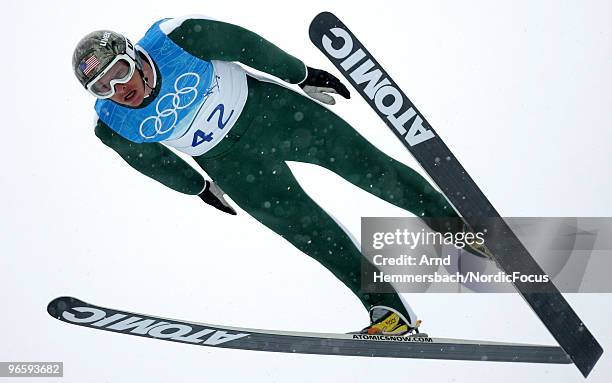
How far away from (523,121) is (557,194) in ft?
1.83

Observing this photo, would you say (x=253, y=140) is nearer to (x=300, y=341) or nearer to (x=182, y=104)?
(x=182, y=104)

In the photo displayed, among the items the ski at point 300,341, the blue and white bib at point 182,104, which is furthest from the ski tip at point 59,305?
the blue and white bib at point 182,104

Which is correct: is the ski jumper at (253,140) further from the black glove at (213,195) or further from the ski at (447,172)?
the ski at (447,172)

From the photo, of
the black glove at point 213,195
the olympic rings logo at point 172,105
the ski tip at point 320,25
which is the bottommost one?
the black glove at point 213,195

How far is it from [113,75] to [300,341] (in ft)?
4.87

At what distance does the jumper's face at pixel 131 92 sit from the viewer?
334 centimetres

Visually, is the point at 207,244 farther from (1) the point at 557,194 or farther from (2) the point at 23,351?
(1) the point at 557,194

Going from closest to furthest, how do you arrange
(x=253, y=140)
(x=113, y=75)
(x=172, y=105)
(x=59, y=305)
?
(x=113, y=75)
(x=172, y=105)
(x=253, y=140)
(x=59, y=305)

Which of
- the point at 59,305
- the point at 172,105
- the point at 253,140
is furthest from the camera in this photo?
the point at 59,305

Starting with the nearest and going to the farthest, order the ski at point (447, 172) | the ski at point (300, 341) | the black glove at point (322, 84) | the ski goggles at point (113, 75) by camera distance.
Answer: the ski goggles at point (113, 75) < the ski at point (447, 172) < the black glove at point (322, 84) < the ski at point (300, 341)

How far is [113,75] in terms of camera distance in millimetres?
3295

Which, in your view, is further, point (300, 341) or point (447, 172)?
point (300, 341)

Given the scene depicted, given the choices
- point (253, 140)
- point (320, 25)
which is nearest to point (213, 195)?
point (253, 140)

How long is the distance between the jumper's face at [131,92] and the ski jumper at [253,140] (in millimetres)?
50
